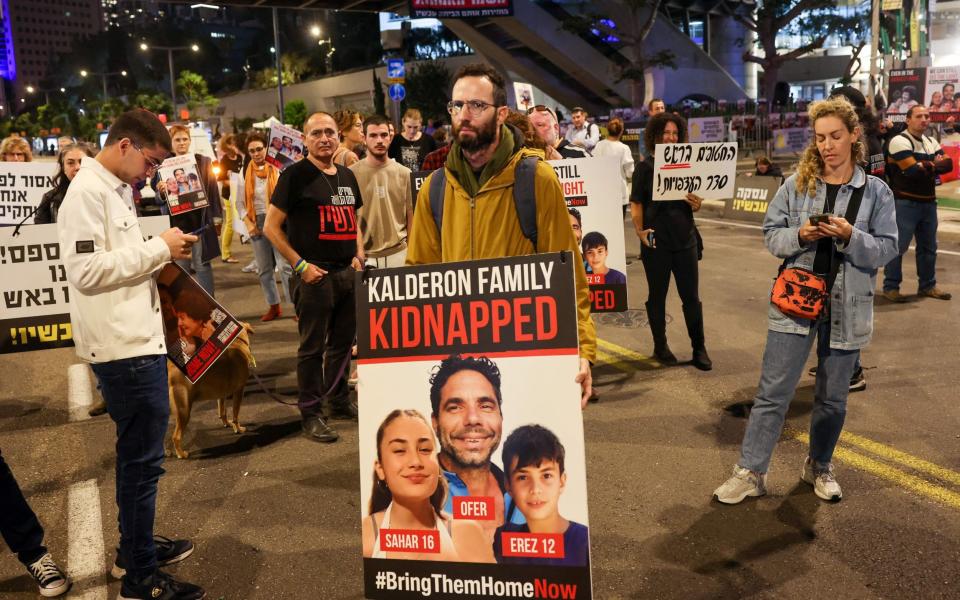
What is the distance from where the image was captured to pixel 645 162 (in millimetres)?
7078

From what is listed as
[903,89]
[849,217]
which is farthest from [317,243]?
[903,89]

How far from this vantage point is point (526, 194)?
331cm

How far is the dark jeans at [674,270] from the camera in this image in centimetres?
705

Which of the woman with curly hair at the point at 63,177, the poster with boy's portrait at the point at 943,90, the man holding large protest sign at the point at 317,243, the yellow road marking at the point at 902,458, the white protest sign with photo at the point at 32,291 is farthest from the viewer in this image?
the poster with boy's portrait at the point at 943,90

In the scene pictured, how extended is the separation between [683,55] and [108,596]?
5394 cm

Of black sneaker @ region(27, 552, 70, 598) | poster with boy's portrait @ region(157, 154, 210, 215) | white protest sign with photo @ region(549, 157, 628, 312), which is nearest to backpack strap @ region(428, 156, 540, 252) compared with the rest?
black sneaker @ region(27, 552, 70, 598)

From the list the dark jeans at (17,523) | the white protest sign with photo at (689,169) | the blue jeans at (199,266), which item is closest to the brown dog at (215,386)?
the dark jeans at (17,523)

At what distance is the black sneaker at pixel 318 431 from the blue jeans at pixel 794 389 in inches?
112

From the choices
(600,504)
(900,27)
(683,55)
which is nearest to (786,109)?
(900,27)

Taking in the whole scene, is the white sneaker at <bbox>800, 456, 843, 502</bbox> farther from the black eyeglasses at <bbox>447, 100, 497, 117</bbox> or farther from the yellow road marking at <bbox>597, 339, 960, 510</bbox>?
the black eyeglasses at <bbox>447, 100, 497, 117</bbox>

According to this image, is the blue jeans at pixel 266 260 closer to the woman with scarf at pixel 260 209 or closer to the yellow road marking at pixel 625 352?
the woman with scarf at pixel 260 209

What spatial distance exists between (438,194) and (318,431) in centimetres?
301

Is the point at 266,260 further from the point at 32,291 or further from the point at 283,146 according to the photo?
the point at 32,291

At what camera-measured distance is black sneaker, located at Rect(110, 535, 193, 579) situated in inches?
165
